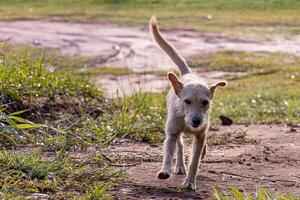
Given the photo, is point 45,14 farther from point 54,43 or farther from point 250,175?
point 250,175

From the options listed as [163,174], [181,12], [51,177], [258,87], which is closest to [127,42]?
[258,87]

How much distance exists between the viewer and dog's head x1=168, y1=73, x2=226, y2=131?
6.91 m

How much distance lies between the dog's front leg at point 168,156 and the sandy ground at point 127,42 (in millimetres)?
8760

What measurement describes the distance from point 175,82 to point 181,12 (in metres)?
23.3

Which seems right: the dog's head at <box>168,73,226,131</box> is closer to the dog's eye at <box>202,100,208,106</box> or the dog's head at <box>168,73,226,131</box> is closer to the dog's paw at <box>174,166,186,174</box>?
the dog's eye at <box>202,100,208,106</box>

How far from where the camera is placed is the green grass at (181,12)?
86.4 ft

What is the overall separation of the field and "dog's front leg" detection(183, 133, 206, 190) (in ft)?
0.27

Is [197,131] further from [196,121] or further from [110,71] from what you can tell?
[110,71]

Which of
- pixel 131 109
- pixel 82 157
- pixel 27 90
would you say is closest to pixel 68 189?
pixel 82 157

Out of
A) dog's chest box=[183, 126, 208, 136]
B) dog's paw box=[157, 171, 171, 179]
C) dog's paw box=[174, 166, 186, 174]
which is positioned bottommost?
dog's paw box=[174, 166, 186, 174]

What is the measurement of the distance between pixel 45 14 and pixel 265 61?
13.8m

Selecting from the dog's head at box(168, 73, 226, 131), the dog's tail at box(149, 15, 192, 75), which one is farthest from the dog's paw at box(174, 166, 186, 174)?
the dog's tail at box(149, 15, 192, 75)

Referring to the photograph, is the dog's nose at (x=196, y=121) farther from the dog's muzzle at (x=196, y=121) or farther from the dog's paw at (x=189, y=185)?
the dog's paw at (x=189, y=185)

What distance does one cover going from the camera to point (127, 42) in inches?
864
